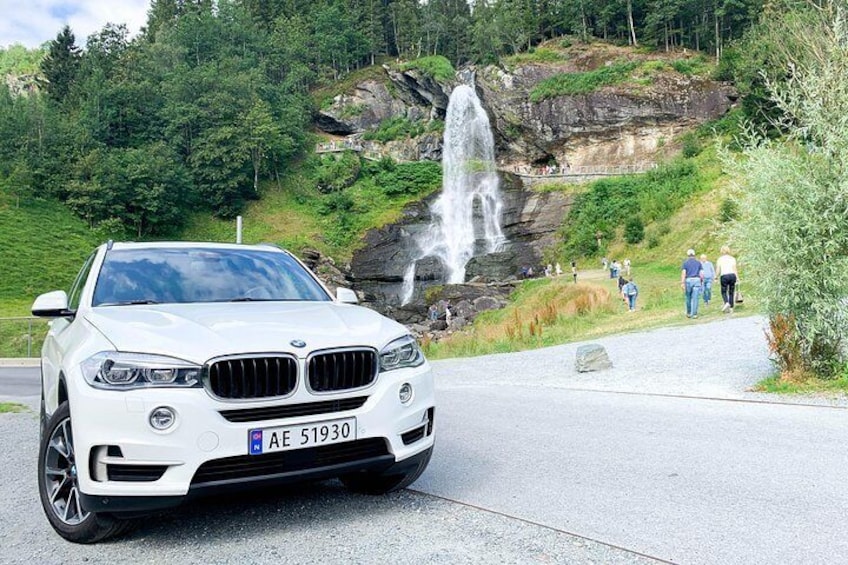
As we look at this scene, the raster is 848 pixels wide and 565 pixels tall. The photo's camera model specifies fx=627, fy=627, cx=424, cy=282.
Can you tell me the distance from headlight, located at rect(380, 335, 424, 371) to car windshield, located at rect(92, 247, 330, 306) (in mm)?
1410

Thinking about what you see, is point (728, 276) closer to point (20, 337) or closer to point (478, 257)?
point (20, 337)

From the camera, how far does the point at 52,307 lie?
476cm

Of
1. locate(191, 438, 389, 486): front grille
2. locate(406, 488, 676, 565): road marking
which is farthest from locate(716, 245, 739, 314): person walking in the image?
locate(191, 438, 389, 486): front grille

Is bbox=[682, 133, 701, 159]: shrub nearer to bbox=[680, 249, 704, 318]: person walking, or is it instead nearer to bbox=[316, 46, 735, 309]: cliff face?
bbox=[316, 46, 735, 309]: cliff face

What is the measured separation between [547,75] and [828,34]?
2311 inches

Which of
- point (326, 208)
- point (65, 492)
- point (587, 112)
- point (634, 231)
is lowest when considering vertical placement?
point (65, 492)

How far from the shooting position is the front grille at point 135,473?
3424 mm

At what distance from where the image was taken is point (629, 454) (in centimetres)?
585

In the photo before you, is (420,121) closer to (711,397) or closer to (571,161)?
(571,161)

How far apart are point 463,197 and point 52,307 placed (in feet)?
185

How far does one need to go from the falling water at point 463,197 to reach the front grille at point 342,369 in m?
42.3

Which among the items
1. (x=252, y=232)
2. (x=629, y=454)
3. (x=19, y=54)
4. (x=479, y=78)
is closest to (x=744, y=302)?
(x=629, y=454)

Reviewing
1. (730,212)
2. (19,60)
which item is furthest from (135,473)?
(19,60)

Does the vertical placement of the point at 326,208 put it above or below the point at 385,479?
above
